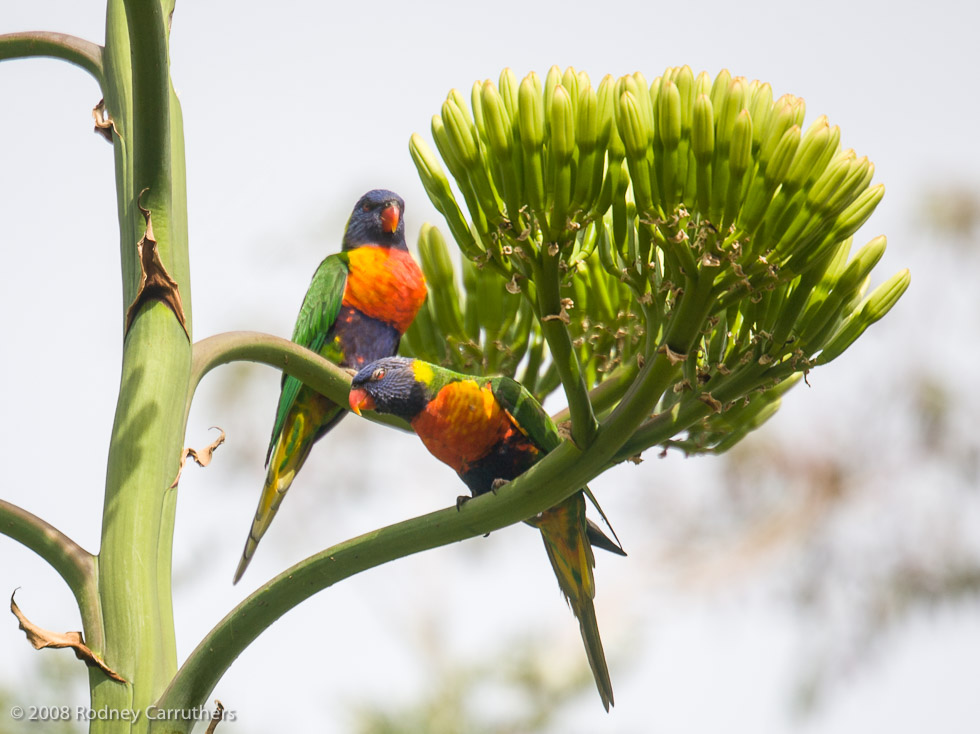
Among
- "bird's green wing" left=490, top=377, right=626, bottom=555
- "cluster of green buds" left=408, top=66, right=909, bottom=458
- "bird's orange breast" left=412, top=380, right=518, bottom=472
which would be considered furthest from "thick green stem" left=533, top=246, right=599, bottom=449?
"bird's orange breast" left=412, top=380, right=518, bottom=472

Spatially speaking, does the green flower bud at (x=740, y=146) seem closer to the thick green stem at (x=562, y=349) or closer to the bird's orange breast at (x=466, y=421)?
the thick green stem at (x=562, y=349)

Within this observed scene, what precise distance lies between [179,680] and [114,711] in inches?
4.1

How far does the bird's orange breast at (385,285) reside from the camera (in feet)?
11.5

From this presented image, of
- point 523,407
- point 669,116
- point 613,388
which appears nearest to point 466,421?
point 523,407

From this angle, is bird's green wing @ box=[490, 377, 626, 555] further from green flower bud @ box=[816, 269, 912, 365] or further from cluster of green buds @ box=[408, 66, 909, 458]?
green flower bud @ box=[816, 269, 912, 365]

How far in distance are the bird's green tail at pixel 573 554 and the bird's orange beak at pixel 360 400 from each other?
55 cm

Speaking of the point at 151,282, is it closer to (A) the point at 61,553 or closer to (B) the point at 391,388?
(A) the point at 61,553

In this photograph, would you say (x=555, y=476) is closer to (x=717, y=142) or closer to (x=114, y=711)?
(x=717, y=142)

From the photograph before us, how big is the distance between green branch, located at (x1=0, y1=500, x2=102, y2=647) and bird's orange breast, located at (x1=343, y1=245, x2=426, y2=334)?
183 centimetres

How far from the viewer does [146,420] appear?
1.61 metres

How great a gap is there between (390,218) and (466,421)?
5.25 feet

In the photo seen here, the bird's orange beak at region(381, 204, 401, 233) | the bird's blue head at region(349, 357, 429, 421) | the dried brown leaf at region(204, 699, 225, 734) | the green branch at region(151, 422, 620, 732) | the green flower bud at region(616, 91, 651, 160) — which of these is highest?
the bird's orange beak at region(381, 204, 401, 233)

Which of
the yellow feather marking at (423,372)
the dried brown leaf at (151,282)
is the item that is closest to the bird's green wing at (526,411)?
the yellow feather marking at (423,372)

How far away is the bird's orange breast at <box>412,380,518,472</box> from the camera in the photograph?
8.59ft
